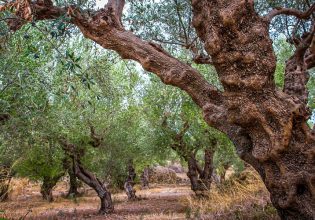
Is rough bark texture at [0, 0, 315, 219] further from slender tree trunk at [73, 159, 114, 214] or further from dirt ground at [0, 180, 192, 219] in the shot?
slender tree trunk at [73, 159, 114, 214]

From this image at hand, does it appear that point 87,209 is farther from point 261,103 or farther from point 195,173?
point 261,103

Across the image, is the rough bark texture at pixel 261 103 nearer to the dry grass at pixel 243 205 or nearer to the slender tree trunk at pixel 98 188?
the dry grass at pixel 243 205

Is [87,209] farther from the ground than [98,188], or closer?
closer

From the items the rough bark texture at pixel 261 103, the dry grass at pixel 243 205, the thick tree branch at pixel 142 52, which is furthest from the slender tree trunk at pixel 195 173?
the rough bark texture at pixel 261 103

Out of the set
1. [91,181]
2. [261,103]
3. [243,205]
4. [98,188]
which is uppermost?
[261,103]

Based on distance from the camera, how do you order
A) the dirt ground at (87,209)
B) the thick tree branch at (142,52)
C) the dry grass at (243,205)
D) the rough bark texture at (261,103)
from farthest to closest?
the dirt ground at (87,209)
the dry grass at (243,205)
the thick tree branch at (142,52)
the rough bark texture at (261,103)

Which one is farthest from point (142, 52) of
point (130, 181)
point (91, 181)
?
point (130, 181)

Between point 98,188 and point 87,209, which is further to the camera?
point 87,209

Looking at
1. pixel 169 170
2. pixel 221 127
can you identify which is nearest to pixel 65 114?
pixel 221 127

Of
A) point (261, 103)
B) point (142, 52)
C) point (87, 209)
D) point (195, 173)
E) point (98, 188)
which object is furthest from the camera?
point (195, 173)

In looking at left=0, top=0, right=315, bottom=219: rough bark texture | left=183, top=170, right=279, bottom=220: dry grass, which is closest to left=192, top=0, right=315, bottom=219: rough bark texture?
left=0, top=0, right=315, bottom=219: rough bark texture

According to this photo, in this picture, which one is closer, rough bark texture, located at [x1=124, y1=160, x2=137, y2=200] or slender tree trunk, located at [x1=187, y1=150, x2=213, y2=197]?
slender tree trunk, located at [x1=187, y1=150, x2=213, y2=197]

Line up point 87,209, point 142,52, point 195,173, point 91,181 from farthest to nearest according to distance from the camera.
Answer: point 195,173 < point 87,209 < point 91,181 < point 142,52

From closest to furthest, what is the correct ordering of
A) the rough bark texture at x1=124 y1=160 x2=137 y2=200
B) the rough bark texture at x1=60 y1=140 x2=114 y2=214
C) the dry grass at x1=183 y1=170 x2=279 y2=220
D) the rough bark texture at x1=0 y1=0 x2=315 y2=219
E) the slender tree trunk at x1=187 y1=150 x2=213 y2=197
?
1. the rough bark texture at x1=0 y1=0 x2=315 y2=219
2. the dry grass at x1=183 y1=170 x2=279 y2=220
3. the rough bark texture at x1=60 y1=140 x2=114 y2=214
4. the slender tree trunk at x1=187 y1=150 x2=213 y2=197
5. the rough bark texture at x1=124 y1=160 x2=137 y2=200
